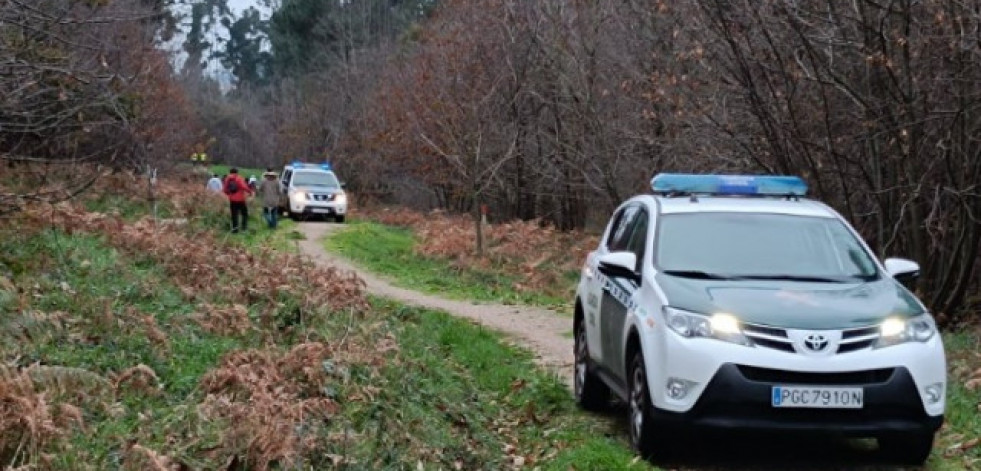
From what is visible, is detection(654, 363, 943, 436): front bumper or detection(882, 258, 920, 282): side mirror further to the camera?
detection(882, 258, 920, 282): side mirror

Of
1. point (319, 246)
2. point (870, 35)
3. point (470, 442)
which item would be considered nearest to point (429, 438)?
point (470, 442)

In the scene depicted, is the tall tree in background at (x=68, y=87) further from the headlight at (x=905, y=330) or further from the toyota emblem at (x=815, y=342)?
the headlight at (x=905, y=330)

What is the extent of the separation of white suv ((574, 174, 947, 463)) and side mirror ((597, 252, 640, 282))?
0.01 m

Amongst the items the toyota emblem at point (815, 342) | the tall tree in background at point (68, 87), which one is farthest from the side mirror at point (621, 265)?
the tall tree in background at point (68, 87)

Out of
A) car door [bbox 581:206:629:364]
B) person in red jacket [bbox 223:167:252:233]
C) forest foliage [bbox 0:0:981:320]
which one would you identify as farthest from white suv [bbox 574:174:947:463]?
person in red jacket [bbox 223:167:252:233]

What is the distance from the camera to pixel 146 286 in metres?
10.6

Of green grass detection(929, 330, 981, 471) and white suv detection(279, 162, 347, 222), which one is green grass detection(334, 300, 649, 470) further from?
white suv detection(279, 162, 347, 222)

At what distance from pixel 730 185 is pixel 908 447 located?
2.38 metres

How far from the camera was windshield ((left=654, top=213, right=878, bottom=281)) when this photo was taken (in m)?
7.29

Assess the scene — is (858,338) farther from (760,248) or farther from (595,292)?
(595,292)

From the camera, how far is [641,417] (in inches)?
272

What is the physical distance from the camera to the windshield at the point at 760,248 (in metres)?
7.29

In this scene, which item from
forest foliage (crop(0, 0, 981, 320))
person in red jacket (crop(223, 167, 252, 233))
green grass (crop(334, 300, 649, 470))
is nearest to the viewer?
green grass (crop(334, 300, 649, 470))

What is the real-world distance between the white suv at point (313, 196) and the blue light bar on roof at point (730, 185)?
24.8m
